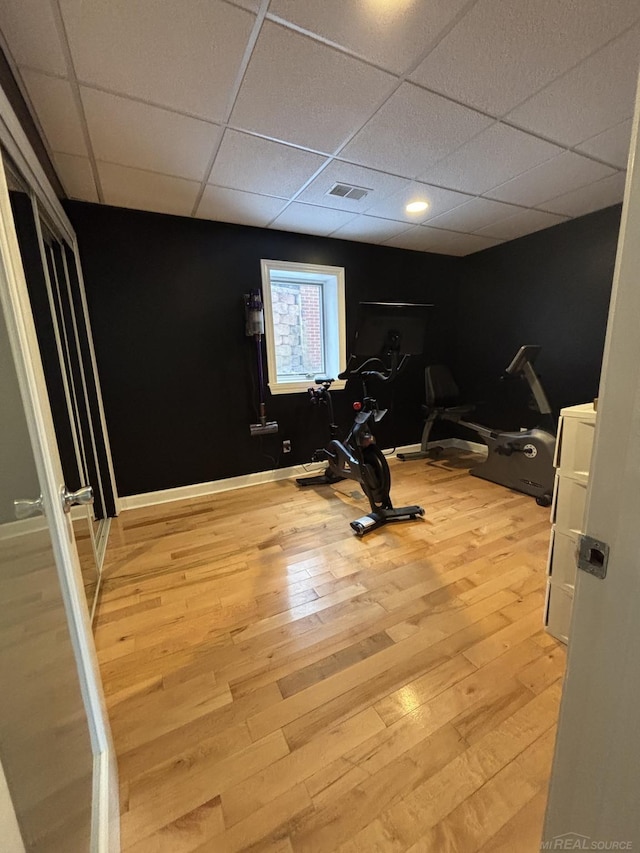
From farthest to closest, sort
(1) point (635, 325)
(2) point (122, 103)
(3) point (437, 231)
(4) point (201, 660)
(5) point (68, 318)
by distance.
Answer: (3) point (437, 231)
(5) point (68, 318)
(2) point (122, 103)
(4) point (201, 660)
(1) point (635, 325)

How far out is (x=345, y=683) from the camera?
1.36 m

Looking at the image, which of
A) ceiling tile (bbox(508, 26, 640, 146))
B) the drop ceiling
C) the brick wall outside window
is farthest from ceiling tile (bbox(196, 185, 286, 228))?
ceiling tile (bbox(508, 26, 640, 146))

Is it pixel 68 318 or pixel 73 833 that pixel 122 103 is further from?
pixel 73 833

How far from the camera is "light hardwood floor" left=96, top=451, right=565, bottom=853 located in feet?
3.14

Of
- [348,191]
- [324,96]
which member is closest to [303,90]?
[324,96]

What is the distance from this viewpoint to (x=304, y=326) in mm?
3805

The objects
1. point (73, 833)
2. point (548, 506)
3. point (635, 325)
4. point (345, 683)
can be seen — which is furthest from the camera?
point (548, 506)

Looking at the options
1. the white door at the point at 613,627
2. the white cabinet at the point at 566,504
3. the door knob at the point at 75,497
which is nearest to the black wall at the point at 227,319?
the door knob at the point at 75,497

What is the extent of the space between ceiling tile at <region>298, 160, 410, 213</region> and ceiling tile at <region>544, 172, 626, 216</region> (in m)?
1.45

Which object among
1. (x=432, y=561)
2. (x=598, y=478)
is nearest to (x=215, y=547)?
(x=432, y=561)

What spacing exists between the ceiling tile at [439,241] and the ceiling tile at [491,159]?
0.90m

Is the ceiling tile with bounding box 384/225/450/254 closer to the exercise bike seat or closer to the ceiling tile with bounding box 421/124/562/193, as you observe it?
the ceiling tile with bounding box 421/124/562/193

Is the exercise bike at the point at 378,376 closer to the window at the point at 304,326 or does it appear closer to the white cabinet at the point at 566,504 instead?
the window at the point at 304,326

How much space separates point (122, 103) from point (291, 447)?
2824 millimetres
